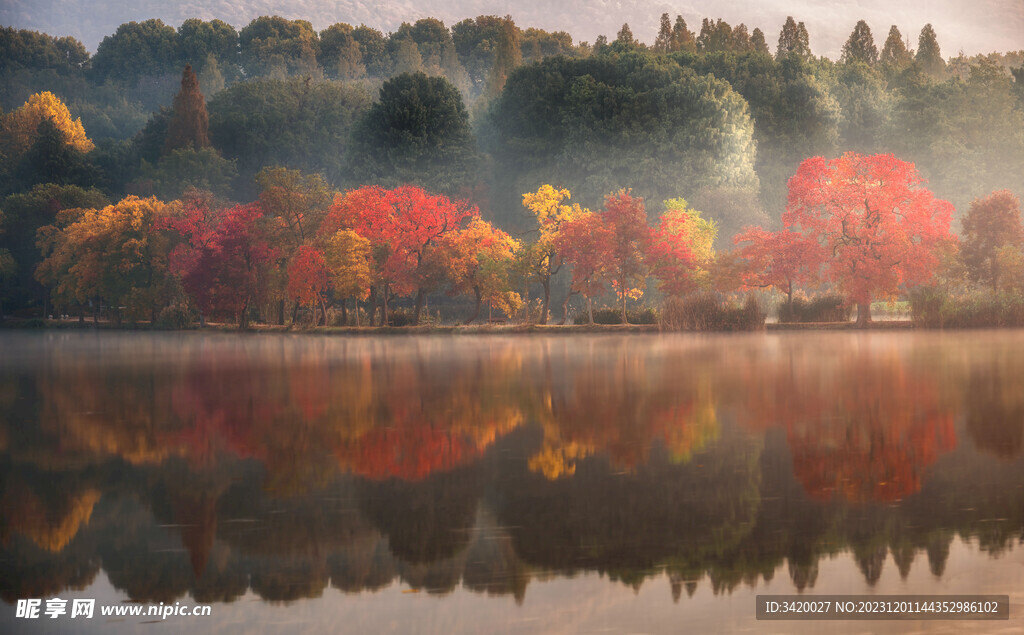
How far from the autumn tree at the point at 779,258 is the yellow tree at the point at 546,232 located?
846cm

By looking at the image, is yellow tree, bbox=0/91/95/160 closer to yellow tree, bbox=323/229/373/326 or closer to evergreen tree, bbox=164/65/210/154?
evergreen tree, bbox=164/65/210/154

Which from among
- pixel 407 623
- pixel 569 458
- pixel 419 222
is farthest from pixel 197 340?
Answer: pixel 407 623

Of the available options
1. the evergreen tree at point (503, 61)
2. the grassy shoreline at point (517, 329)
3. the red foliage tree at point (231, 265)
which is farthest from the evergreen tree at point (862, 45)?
the red foliage tree at point (231, 265)

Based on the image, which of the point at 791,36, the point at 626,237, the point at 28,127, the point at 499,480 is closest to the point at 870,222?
the point at 626,237

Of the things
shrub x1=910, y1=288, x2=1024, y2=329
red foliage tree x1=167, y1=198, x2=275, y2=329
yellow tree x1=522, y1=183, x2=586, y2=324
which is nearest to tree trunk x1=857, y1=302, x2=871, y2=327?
A: shrub x1=910, y1=288, x2=1024, y2=329

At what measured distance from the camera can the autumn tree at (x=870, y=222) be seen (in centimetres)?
4131

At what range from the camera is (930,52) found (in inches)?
4065

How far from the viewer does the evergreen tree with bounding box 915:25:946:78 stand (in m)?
103

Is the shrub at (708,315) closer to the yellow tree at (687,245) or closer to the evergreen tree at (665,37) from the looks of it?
the yellow tree at (687,245)

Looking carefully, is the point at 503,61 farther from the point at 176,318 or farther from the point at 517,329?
the point at 517,329

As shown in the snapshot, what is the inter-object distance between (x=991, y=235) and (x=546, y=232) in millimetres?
19958

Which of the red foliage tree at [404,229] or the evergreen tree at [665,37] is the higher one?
the evergreen tree at [665,37]

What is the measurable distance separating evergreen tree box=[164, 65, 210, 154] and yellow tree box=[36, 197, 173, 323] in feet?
66.3

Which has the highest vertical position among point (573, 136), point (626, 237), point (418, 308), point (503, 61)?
point (503, 61)
